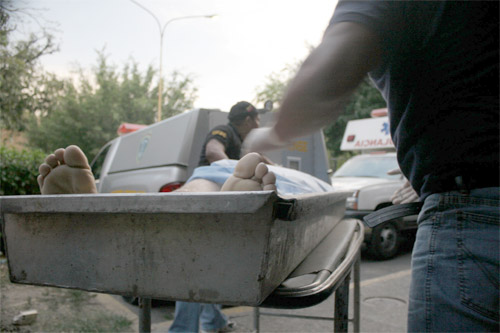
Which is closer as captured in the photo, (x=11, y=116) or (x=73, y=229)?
(x=73, y=229)

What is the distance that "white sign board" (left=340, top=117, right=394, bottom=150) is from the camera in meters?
9.97

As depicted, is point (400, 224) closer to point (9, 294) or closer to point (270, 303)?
point (9, 294)

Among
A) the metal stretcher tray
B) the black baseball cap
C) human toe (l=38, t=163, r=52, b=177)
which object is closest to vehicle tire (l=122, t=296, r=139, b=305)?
the black baseball cap

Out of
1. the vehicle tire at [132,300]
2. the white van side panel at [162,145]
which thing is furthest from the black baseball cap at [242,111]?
the vehicle tire at [132,300]

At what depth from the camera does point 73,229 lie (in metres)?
1.14

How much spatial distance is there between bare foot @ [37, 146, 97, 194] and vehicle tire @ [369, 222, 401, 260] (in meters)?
5.58

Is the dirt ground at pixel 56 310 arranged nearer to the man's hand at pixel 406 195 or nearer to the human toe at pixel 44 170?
the human toe at pixel 44 170

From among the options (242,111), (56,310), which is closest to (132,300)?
(56,310)

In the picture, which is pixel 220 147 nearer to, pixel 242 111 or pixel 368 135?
pixel 242 111

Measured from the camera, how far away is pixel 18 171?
4.44m

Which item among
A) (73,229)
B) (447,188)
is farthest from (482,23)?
(73,229)

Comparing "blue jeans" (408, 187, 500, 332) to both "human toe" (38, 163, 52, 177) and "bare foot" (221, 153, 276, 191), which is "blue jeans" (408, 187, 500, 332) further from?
"human toe" (38, 163, 52, 177)

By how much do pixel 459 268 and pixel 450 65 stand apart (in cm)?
48

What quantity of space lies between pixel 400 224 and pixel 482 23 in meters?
6.39
